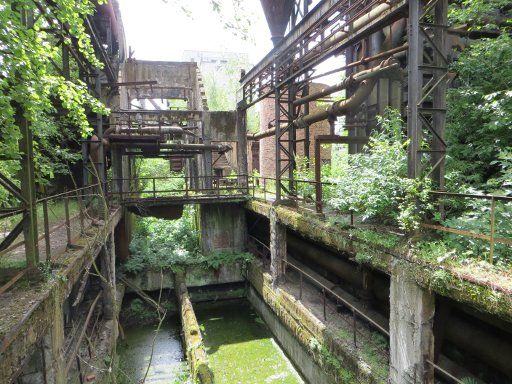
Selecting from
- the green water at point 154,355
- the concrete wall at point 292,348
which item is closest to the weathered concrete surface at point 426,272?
the concrete wall at point 292,348

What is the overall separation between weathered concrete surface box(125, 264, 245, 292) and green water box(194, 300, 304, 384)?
967 millimetres

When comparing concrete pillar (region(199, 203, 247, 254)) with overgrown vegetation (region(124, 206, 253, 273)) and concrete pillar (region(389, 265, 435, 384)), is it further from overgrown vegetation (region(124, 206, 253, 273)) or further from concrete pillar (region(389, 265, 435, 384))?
concrete pillar (region(389, 265, 435, 384))

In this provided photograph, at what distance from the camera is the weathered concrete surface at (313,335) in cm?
610

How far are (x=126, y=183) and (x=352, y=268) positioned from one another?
1183 centimetres

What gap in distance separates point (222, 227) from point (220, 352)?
5.94 meters

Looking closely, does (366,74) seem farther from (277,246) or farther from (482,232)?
(277,246)

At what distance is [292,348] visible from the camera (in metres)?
9.37

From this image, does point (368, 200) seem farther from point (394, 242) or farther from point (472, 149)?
point (472, 149)

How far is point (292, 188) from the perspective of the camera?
10.6 m

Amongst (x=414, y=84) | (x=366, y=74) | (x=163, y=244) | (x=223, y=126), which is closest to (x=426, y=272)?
(x=414, y=84)

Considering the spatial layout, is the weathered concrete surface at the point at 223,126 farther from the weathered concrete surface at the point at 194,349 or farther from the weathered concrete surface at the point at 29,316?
the weathered concrete surface at the point at 29,316

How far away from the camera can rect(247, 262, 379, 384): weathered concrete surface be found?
610 centimetres

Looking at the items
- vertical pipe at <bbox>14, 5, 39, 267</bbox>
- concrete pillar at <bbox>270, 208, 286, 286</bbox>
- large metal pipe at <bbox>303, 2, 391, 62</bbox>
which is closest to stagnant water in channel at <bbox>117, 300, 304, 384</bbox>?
concrete pillar at <bbox>270, 208, 286, 286</bbox>

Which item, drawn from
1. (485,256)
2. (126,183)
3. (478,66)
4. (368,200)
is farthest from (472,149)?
(126,183)
